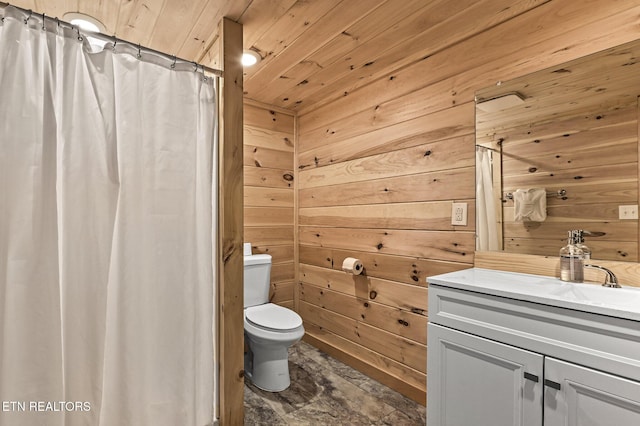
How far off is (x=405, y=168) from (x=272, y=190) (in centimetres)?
128

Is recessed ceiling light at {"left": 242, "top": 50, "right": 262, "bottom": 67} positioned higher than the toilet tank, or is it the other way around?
recessed ceiling light at {"left": 242, "top": 50, "right": 262, "bottom": 67}

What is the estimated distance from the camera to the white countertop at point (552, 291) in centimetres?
102

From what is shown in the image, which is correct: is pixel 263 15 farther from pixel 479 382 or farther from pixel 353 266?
pixel 479 382

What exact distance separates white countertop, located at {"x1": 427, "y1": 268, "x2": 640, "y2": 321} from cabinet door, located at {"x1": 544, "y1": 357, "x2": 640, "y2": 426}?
206 mm

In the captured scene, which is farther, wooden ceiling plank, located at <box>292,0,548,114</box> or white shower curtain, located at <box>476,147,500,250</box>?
white shower curtain, located at <box>476,147,500,250</box>

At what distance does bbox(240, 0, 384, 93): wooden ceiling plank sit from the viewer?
63.9 inches

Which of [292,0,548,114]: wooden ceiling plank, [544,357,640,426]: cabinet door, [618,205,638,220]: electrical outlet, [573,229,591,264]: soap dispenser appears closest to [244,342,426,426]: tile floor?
[544,357,640,426]: cabinet door

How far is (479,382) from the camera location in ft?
4.25

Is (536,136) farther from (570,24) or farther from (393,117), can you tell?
(393,117)

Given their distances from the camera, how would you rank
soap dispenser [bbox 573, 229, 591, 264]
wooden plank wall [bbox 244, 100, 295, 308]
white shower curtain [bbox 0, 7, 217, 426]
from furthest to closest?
wooden plank wall [bbox 244, 100, 295, 308], soap dispenser [bbox 573, 229, 591, 264], white shower curtain [bbox 0, 7, 217, 426]

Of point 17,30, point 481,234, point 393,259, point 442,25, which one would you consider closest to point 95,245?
point 17,30

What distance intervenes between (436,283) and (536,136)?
89 centimetres

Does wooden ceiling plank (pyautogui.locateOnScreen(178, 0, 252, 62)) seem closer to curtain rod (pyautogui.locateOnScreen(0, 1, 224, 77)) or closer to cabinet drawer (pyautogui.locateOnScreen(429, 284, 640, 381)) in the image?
curtain rod (pyautogui.locateOnScreen(0, 1, 224, 77))

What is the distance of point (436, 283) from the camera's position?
56.9 inches
